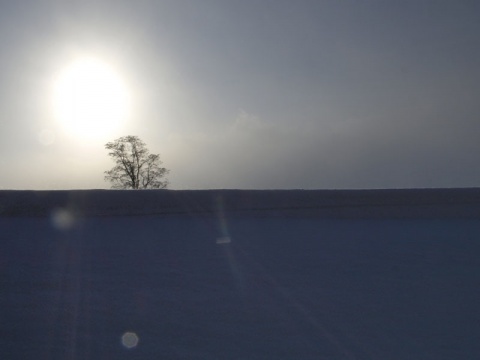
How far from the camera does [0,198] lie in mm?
6355

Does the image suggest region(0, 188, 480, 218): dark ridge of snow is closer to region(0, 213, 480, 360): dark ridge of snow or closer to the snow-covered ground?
the snow-covered ground

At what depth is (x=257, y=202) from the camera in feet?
21.7

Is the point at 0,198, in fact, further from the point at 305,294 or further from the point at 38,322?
the point at 305,294

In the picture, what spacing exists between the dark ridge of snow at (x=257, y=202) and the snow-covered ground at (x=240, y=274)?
0.5 inches

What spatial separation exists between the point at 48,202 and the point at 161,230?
1.38 meters

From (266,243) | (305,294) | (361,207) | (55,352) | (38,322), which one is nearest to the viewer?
(55,352)

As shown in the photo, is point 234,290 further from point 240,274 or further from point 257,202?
point 257,202

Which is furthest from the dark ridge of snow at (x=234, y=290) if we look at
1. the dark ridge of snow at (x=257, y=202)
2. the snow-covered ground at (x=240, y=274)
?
the dark ridge of snow at (x=257, y=202)

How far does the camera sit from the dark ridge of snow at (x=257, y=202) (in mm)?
6355

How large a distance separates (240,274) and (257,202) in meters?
1.89

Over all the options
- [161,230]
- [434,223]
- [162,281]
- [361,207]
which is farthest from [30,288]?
[434,223]

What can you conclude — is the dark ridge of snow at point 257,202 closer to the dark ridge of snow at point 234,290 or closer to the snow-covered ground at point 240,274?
the snow-covered ground at point 240,274

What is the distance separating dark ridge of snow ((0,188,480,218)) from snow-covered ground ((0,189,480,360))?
0.01 metres

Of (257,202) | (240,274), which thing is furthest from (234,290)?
(257,202)
